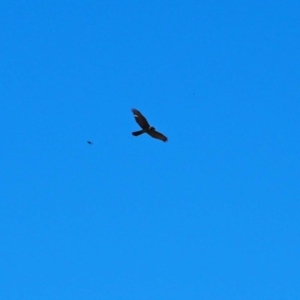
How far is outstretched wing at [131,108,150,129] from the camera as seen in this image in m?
51.1

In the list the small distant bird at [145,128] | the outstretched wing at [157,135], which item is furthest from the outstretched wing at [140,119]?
the outstretched wing at [157,135]

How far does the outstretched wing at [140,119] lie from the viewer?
51125mm

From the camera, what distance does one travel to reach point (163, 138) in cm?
5194

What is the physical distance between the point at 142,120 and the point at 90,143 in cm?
286

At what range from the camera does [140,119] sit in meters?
51.2

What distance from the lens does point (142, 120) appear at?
51188mm

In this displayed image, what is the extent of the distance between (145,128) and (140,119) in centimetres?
62

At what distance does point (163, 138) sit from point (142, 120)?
150cm

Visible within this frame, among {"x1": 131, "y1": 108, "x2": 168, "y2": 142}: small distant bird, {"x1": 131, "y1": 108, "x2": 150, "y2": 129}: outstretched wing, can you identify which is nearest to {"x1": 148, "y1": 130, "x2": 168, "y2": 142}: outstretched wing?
{"x1": 131, "y1": 108, "x2": 168, "y2": 142}: small distant bird

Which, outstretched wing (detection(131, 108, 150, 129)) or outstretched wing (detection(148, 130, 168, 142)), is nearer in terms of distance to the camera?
outstretched wing (detection(131, 108, 150, 129))

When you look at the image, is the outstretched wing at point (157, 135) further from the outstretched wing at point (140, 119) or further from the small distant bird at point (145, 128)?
the outstretched wing at point (140, 119)

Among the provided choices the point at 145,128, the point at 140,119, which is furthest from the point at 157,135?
the point at 140,119

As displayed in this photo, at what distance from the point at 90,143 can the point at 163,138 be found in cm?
388

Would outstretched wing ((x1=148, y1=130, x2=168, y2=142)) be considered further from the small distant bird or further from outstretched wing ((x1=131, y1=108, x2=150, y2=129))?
outstretched wing ((x1=131, y1=108, x2=150, y2=129))
